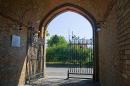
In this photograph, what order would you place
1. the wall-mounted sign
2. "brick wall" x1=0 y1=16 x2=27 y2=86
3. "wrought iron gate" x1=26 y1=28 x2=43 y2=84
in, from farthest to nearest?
"wrought iron gate" x1=26 y1=28 x2=43 y2=84 → the wall-mounted sign → "brick wall" x1=0 y1=16 x2=27 y2=86

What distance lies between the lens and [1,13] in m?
8.06

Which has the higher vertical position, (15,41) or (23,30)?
(23,30)

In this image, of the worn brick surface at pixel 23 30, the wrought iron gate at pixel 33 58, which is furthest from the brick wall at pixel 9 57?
the wrought iron gate at pixel 33 58

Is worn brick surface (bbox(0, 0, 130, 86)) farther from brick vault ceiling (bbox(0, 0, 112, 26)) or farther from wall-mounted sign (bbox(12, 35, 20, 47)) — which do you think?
wall-mounted sign (bbox(12, 35, 20, 47))

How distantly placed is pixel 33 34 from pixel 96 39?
3.63m

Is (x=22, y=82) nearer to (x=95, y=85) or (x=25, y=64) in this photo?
(x=25, y=64)

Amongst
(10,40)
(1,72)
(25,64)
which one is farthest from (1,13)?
(25,64)

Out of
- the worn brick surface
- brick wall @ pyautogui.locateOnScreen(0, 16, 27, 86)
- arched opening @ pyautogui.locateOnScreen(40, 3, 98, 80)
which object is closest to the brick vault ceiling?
the worn brick surface

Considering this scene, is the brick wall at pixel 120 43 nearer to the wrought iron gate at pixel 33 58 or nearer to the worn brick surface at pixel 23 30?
the worn brick surface at pixel 23 30

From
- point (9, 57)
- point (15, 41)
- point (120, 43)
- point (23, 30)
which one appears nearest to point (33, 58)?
point (23, 30)

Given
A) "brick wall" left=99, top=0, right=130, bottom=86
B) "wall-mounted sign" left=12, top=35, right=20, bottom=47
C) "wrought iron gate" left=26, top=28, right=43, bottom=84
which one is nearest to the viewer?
"brick wall" left=99, top=0, right=130, bottom=86

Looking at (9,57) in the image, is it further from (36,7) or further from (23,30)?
(36,7)

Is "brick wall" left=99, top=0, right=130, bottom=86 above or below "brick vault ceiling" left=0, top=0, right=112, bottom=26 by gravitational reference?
below

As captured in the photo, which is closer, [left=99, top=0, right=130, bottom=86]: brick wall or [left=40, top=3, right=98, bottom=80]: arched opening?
[left=99, top=0, right=130, bottom=86]: brick wall
